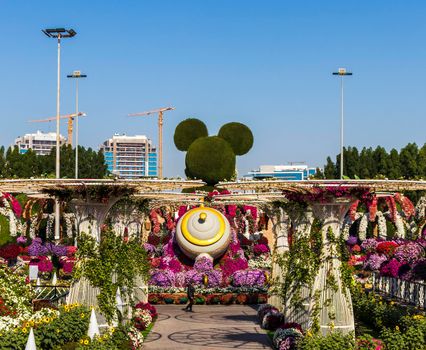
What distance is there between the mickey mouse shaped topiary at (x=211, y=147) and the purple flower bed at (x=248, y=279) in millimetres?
29826

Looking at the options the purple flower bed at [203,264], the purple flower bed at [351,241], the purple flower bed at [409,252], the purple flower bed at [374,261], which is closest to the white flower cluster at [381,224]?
the purple flower bed at [351,241]

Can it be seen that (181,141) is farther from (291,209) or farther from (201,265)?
(291,209)

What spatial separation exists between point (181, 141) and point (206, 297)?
35.8 m

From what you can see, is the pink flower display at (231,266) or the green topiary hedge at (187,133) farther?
the green topiary hedge at (187,133)

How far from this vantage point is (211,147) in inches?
2746

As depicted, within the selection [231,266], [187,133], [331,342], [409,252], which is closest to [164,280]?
[231,266]

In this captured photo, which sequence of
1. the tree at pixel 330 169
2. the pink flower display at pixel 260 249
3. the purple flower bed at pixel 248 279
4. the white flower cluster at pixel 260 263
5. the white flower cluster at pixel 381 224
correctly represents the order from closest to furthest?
the purple flower bed at pixel 248 279 → the white flower cluster at pixel 260 263 → the pink flower display at pixel 260 249 → the white flower cluster at pixel 381 224 → the tree at pixel 330 169

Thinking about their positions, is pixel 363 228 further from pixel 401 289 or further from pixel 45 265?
pixel 45 265

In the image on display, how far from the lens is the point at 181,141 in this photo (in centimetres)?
7300

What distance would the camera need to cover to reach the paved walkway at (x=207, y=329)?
1013 inches

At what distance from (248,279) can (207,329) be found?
10659 mm

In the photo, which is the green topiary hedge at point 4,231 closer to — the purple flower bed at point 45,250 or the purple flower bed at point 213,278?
the purple flower bed at point 45,250

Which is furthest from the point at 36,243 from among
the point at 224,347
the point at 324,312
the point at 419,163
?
the point at 419,163

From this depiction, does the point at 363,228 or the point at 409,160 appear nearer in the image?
the point at 363,228
